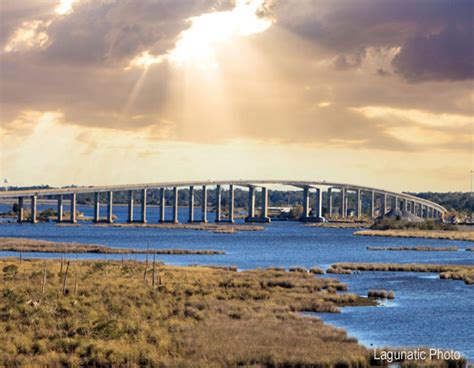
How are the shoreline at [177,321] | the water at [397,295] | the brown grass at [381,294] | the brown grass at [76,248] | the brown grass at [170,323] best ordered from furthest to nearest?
the brown grass at [76,248] < the brown grass at [381,294] < the water at [397,295] < the shoreline at [177,321] < the brown grass at [170,323]

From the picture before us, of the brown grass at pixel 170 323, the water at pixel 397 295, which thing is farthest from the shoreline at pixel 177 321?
the water at pixel 397 295

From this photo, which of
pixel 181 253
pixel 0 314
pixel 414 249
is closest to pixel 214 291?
pixel 0 314

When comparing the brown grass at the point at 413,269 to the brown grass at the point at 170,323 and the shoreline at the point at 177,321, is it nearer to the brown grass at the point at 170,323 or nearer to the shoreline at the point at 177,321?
the shoreline at the point at 177,321

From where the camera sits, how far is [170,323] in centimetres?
3566

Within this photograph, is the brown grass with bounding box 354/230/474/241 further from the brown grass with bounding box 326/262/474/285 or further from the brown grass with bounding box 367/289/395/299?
the brown grass with bounding box 367/289/395/299

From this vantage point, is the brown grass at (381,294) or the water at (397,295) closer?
the water at (397,295)

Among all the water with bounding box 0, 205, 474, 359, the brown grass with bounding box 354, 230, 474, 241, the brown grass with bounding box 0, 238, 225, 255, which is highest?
the brown grass with bounding box 354, 230, 474, 241

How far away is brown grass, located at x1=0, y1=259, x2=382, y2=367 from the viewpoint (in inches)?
1128

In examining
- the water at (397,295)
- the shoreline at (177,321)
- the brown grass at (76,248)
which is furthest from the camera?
the brown grass at (76,248)

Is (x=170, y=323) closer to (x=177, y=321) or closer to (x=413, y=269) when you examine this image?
(x=177, y=321)

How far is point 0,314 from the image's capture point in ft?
119

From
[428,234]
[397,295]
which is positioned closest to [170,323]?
[397,295]

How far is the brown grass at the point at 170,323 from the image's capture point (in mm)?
28641

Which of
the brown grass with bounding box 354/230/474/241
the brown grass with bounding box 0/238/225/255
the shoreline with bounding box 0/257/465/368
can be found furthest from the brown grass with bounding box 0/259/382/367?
the brown grass with bounding box 354/230/474/241
